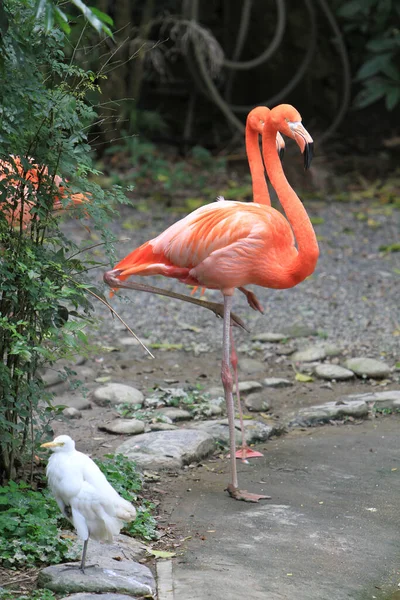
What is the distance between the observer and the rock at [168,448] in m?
4.81

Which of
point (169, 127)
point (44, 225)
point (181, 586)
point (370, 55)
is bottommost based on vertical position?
point (181, 586)

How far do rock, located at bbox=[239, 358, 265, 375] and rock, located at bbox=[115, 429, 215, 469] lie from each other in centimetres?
147

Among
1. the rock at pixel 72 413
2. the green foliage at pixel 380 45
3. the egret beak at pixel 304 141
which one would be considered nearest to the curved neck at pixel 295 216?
the egret beak at pixel 304 141

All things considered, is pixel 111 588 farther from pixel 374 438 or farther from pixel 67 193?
pixel 374 438

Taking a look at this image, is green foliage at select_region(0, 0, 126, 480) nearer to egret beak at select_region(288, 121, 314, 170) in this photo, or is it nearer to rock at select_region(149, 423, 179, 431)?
egret beak at select_region(288, 121, 314, 170)

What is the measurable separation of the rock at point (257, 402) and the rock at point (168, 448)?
0.79 metres

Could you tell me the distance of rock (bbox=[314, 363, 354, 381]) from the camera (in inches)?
249

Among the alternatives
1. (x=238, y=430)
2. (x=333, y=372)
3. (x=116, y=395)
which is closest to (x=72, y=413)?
(x=116, y=395)

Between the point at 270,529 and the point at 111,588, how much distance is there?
93 centimetres

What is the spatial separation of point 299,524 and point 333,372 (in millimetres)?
2324

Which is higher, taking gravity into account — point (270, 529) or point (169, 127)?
point (169, 127)

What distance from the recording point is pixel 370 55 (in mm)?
12453

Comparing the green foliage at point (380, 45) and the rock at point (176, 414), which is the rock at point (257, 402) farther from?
the green foliage at point (380, 45)

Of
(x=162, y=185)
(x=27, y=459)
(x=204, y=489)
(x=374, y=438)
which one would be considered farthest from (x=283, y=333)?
(x=162, y=185)
